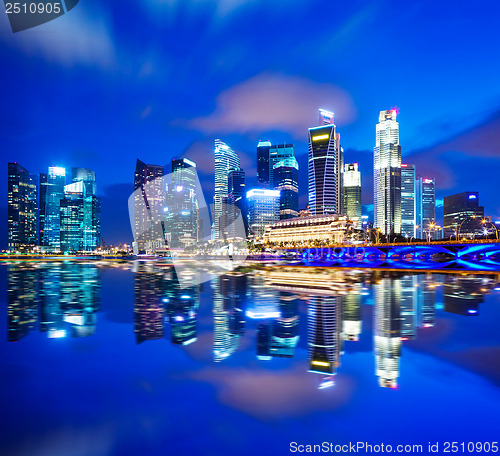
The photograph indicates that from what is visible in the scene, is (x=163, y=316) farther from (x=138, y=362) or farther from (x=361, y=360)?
(x=361, y=360)

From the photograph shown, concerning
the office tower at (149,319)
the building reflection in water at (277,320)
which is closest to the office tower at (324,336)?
the building reflection in water at (277,320)

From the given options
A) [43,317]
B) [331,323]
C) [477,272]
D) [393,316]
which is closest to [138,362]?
[331,323]

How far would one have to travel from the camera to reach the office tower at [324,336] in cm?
736

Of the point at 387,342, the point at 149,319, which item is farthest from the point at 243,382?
the point at 149,319

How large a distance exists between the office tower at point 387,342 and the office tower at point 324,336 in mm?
998

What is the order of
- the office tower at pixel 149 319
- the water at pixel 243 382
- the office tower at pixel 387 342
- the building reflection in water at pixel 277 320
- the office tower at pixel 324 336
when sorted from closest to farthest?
the water at pixel 243 382 < the office tower at pixel 387 342 < the office tower at pixel 324 336 < the building reflection in water at pixel 277 320 < the office tower at pixel 149 319

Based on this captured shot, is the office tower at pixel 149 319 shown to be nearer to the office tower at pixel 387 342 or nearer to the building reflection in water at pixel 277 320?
the building reflection in water at pixel 277 320

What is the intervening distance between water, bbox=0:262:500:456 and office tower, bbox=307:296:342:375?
0.06 metres

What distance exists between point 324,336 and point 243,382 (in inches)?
158

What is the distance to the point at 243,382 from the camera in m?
6.41

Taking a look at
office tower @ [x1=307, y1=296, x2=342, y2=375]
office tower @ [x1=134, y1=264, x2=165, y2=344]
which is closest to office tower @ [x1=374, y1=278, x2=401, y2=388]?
office tower @ [x1=307, y1=296, x2=342, y2=375]

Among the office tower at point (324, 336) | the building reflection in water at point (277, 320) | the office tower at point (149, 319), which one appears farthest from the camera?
the office tower at point (149, 319)

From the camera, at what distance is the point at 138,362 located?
7672 millimetres

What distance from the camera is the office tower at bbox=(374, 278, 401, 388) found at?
6.67 metres
